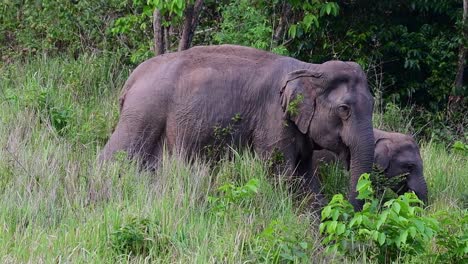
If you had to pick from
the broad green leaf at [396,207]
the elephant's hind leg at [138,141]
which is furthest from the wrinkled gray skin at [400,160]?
the broad green leaf at [396,207]

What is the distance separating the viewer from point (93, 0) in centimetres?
1415

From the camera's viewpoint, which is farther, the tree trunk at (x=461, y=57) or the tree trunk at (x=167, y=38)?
the tree trunk at (x=461, y=57)

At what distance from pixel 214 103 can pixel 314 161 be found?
123 cm

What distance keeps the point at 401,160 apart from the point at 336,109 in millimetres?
1271

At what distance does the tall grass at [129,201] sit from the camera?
26.7 feet

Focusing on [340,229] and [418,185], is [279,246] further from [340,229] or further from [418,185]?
[418,185]

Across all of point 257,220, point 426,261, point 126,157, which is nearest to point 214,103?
point 126,157

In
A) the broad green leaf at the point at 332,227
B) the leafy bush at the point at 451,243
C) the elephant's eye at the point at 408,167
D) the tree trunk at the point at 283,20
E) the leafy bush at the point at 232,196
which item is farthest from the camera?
the tree trunk at the point at 283,20

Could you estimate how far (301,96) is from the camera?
1011cm

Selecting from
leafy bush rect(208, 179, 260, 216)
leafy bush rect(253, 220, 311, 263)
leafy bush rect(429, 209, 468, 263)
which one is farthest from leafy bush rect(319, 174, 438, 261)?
leafy bush rect(208, 179, 260, 216)

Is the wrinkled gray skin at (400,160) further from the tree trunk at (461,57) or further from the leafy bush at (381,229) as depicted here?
the tree trunk at (461,57)

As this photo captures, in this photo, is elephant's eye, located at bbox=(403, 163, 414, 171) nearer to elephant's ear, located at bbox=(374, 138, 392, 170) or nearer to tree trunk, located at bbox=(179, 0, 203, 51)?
elephant's ear, located at bbox=(374, 138, 392, 170)

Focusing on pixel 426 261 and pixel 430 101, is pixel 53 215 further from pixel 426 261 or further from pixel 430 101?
pixel 430 101

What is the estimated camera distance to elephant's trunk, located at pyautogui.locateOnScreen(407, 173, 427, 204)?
1063 centimetres
